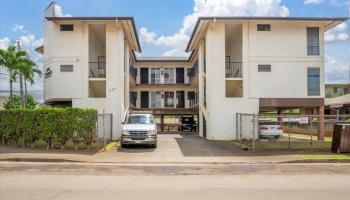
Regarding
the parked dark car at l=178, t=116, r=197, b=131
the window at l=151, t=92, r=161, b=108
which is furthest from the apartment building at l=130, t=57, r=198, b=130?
the parked dark car at l=178, t=116, r=197, b=131

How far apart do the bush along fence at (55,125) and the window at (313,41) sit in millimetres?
16147

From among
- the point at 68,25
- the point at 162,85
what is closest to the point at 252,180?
the point at 68,25

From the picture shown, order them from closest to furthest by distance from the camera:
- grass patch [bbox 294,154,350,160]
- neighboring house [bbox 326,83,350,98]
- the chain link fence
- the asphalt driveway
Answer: the asphalt driveway
grass patch [bbox 294,154,350,160]
the chain link fence
neighboring house [bbox 326,83,350,98]

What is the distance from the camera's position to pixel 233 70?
3422 cm

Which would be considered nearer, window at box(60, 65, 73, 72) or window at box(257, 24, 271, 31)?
window at box(60, 65, 73, 72)

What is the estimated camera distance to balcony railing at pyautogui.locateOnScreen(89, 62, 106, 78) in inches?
1280

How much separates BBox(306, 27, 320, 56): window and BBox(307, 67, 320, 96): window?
117 centimetres

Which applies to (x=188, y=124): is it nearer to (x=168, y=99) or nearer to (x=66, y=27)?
(x=168, y=99)

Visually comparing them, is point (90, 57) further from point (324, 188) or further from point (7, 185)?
point (324, 188)

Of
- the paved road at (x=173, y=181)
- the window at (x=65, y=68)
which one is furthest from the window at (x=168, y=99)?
the paved road at (x=173, y=181)

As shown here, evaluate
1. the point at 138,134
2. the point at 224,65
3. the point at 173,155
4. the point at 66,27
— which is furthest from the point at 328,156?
the point at 66,27

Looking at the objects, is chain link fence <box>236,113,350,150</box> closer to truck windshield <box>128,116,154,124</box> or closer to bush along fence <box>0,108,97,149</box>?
truck windshield <box>128,116,154,124</box>

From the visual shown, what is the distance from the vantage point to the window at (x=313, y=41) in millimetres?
31216

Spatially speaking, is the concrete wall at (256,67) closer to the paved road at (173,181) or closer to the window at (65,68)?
the window at (65,68)
